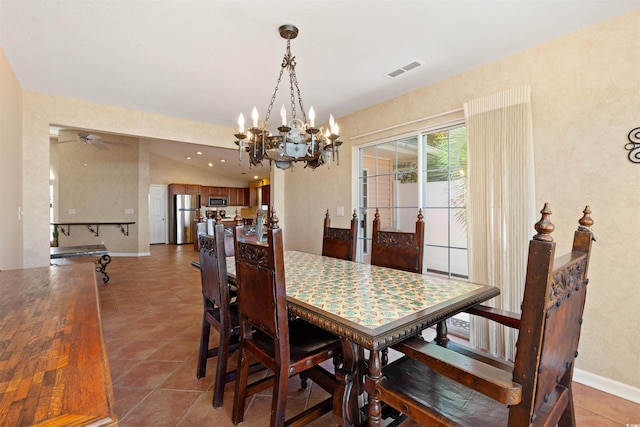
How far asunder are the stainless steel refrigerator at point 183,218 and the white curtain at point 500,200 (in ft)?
29.3

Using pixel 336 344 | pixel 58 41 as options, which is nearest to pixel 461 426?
pixel 336 344

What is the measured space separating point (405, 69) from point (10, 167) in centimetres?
365

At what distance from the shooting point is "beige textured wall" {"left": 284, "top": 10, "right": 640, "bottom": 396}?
1881 mm

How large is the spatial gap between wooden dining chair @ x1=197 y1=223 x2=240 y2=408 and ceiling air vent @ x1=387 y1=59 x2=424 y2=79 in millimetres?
2115

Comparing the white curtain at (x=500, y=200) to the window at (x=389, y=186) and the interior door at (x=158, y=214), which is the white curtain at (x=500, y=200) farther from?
the interior door at (x=158, y=214)

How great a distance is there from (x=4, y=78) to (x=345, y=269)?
312 centimetres

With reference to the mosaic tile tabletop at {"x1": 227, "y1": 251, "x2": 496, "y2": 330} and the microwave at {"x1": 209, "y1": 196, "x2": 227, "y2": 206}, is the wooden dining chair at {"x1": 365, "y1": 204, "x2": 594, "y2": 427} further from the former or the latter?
the microwave at {"x1": 209, "y1": 196, "x2": 227, "y2": 206}

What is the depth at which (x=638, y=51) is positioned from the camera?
72.4 inches

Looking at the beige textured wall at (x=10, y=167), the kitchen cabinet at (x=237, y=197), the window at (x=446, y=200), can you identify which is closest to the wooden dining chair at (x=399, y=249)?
the window at (x=446, y=200)

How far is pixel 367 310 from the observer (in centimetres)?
127

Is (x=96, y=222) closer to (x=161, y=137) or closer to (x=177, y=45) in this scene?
(x=161, y=137)

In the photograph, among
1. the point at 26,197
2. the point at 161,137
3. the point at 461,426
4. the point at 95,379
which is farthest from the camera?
the point at 161,137

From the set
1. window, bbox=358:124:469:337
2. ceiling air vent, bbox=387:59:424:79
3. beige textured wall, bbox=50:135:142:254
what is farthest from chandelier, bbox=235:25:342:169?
beige textured wall, bbox=50:135:142:254

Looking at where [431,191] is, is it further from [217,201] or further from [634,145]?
[217,201]
